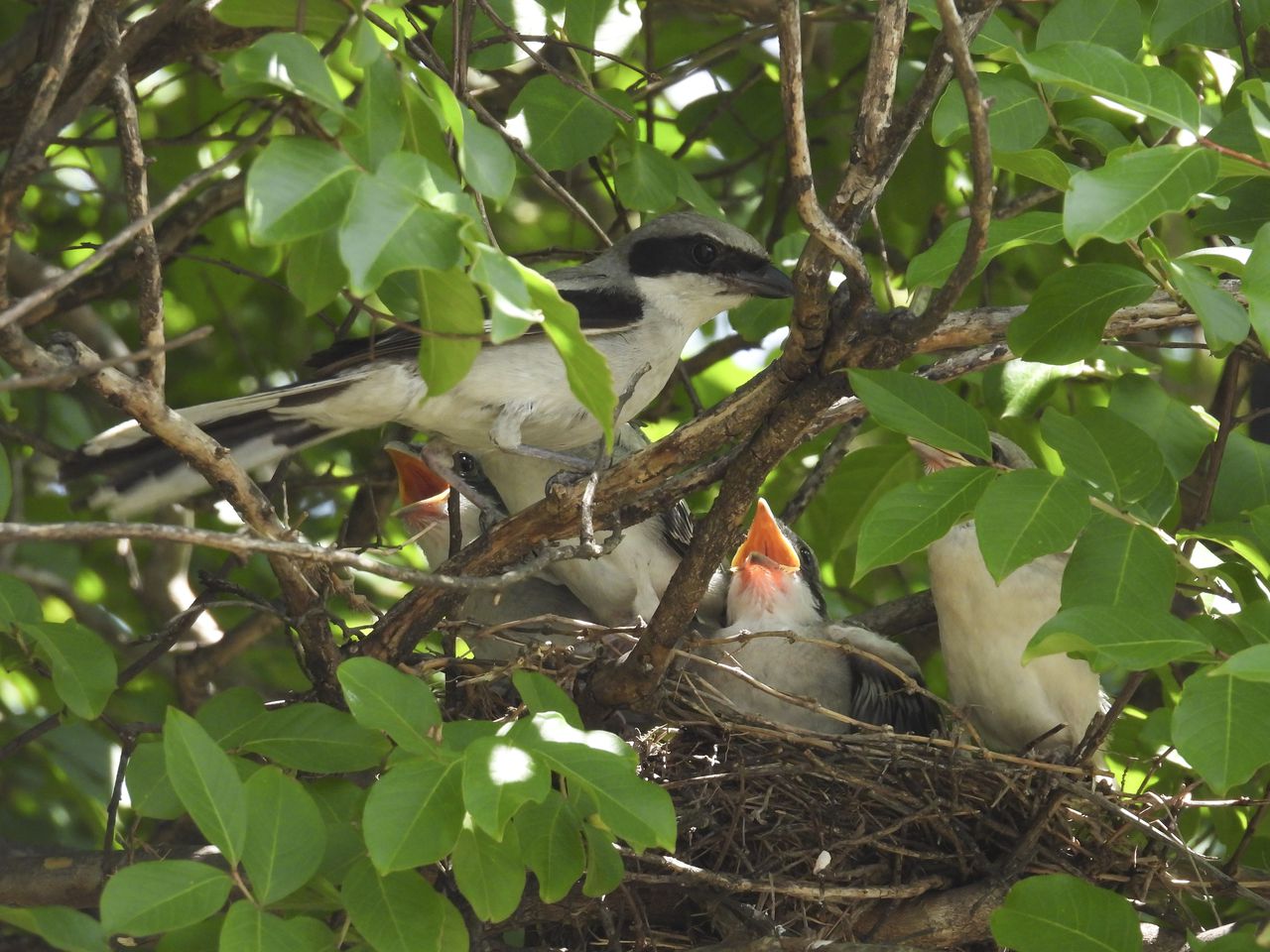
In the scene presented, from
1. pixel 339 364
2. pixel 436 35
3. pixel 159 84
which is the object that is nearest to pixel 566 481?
pixel 339 364

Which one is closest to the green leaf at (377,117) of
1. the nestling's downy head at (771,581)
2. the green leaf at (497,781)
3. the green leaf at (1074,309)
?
the green leaf at (497,781)

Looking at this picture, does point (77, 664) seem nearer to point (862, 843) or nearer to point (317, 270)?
point (317, 270)

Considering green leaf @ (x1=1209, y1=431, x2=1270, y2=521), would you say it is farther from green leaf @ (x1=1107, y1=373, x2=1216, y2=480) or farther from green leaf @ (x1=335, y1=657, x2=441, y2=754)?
green leaf @ (x1=335, y1=657, x2=441, y2=754)

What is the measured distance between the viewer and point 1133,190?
2.46 metres

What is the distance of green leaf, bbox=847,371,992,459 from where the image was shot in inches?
118

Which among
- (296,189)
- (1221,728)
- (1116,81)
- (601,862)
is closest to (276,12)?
(296,189)

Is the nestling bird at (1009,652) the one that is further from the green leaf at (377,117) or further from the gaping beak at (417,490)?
the green leaf at (377,117)

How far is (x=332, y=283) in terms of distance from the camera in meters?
2.74

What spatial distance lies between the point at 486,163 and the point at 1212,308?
1287 mm

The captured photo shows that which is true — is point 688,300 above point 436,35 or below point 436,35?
below

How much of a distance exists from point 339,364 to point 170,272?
2.47m

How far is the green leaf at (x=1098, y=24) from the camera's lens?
139 inches

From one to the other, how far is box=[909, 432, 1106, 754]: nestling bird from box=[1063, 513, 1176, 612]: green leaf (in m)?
1.64

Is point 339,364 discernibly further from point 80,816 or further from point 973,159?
point 80,816
